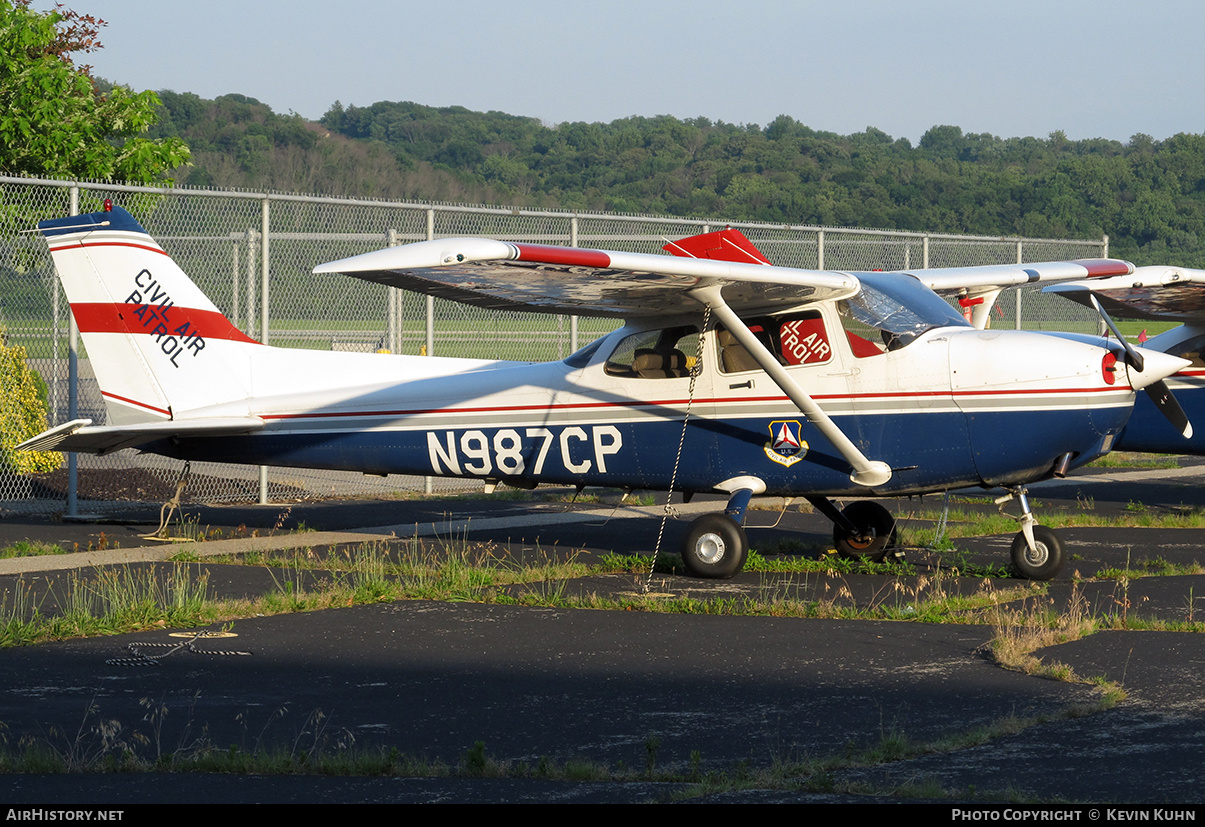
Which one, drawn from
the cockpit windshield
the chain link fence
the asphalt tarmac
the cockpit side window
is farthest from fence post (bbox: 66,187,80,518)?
the cockpit windshield

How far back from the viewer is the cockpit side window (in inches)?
396

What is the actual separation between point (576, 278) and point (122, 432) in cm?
396

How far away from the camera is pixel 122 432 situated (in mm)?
10195

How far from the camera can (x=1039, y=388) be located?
29.5 feet

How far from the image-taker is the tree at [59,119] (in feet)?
53.2

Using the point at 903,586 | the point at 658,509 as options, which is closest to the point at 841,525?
the point at 903,586

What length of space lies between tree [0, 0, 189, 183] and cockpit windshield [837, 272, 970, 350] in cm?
1061

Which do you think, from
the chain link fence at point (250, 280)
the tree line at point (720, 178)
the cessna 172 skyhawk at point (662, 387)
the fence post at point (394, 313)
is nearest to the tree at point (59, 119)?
the chain link fence at point (250, 280)

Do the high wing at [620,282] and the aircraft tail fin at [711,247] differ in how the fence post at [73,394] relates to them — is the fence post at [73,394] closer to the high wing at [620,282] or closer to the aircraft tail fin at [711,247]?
the high wing at [620,282]

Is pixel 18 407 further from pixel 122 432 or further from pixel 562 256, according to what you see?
pixel 562 256

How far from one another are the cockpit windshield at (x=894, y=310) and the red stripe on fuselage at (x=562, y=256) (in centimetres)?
227

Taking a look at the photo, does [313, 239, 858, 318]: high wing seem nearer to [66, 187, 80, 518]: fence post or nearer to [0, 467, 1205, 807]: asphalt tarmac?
[0, 467, 1205, 807]: asphalt tarmac

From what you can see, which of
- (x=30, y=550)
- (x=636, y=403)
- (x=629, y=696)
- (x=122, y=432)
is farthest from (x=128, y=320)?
(x=629, y=696)

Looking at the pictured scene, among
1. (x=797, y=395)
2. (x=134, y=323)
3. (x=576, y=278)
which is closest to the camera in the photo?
(x=576, y=278)
